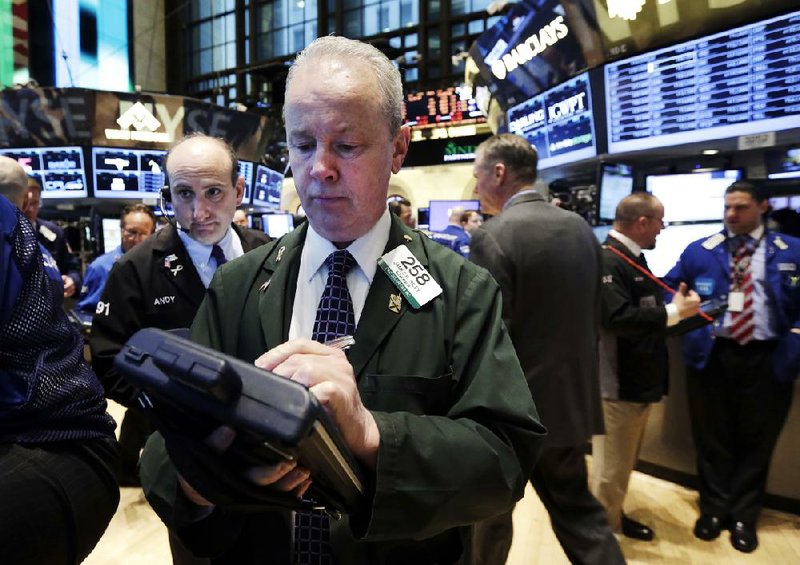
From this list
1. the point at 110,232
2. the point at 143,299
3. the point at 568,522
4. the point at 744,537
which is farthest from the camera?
the point at 110,232

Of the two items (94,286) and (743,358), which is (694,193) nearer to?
(743,358)

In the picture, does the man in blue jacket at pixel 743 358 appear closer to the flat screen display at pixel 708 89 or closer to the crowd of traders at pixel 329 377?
the flat screen display at pixel 708 89

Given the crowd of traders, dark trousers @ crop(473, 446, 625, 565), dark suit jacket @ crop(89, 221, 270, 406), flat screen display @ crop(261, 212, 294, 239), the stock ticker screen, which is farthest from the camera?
the stock ticker screen

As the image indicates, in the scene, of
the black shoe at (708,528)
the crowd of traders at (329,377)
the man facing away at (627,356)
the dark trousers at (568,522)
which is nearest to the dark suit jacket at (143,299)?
the crowd of traders at (329,377)

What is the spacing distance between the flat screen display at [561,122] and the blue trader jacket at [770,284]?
3.98 feet

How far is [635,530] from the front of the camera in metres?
3.16

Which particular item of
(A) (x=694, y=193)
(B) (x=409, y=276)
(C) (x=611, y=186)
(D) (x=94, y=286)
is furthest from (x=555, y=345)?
(D) (x=94, y=286)

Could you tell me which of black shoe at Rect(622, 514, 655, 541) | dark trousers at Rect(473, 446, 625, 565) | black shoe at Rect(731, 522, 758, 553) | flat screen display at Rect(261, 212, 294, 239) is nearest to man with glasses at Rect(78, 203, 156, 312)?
dark trousers at Rect(473, 446, 625, 565)

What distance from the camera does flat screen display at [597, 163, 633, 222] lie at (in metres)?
4.30

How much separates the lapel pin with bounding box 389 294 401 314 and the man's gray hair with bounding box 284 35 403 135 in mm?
297

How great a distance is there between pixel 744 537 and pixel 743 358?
95cm

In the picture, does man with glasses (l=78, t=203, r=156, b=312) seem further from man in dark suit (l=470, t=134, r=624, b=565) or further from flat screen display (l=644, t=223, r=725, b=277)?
flat screen display (l=644, t=223, r=725, b=277)

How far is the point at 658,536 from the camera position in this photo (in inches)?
125

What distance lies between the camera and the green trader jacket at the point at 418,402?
2.68 ft
